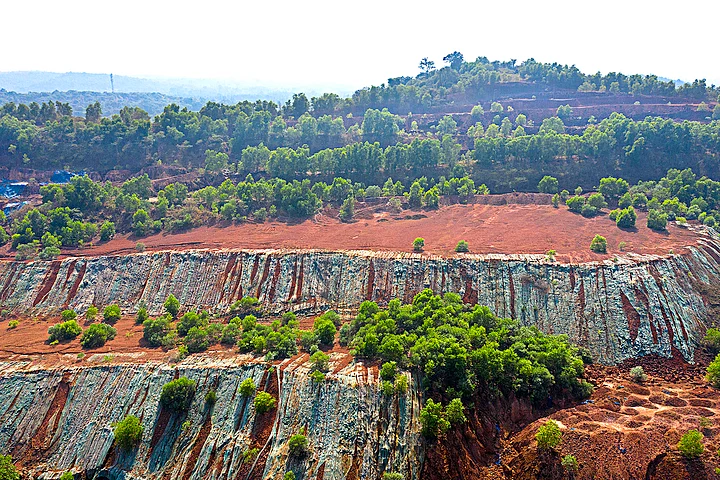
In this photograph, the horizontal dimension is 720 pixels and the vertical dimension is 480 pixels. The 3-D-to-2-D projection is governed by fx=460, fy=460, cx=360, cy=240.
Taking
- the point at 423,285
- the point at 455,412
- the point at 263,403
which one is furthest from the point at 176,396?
the point at 423,285

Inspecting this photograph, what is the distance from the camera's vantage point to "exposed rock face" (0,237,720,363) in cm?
3741

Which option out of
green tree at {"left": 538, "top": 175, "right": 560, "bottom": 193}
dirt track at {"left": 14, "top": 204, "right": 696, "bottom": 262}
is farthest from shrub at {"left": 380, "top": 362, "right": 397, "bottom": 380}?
green tree at {"left": 538, "top": 175, "right": 560, "bottom": 193}

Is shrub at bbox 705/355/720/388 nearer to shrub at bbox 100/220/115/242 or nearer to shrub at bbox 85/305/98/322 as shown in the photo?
shrub at bbox 85/305/98/322

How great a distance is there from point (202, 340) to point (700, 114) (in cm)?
9759

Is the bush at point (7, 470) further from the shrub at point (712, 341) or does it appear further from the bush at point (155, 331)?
the shrub at point (712, 341)

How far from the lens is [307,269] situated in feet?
146

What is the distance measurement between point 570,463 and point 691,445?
6.40 metres

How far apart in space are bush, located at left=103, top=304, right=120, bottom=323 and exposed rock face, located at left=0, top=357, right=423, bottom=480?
9368 millimetres

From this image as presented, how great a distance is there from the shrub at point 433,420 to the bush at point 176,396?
14.1 meters

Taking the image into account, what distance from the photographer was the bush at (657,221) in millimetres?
48719

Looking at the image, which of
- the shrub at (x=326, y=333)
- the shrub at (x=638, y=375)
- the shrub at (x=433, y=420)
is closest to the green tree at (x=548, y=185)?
the shrub at (x=638, y=375)

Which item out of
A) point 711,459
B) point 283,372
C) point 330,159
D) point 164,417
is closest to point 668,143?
point 330,159

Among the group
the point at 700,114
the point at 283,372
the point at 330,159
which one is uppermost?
the point at 700,114

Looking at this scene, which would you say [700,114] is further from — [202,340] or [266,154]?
[202,340]
